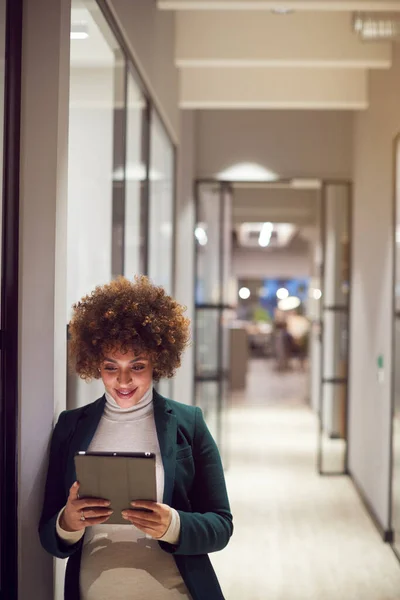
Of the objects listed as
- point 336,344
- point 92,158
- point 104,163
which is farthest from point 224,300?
point 92,158

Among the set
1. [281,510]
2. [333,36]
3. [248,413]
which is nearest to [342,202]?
[333,36]

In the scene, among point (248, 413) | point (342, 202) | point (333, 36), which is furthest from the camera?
point (248, 413)

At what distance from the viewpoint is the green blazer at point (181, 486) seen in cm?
163

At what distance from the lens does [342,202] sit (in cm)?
683

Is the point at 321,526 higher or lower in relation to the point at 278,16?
lower

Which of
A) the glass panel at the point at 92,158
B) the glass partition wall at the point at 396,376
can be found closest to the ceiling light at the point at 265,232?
the glass partition wall at the point at 396,376

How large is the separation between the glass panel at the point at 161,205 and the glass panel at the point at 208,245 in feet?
2.39

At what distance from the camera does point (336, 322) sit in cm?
736

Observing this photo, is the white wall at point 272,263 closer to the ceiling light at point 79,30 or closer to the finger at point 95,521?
the ceiling light at point 79,30

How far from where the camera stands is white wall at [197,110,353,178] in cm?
687

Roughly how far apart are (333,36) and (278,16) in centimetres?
41

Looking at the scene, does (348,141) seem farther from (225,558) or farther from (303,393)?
(303,393)

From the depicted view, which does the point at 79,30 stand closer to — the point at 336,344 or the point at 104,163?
the point at 104,163

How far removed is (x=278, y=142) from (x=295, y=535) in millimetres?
3770
